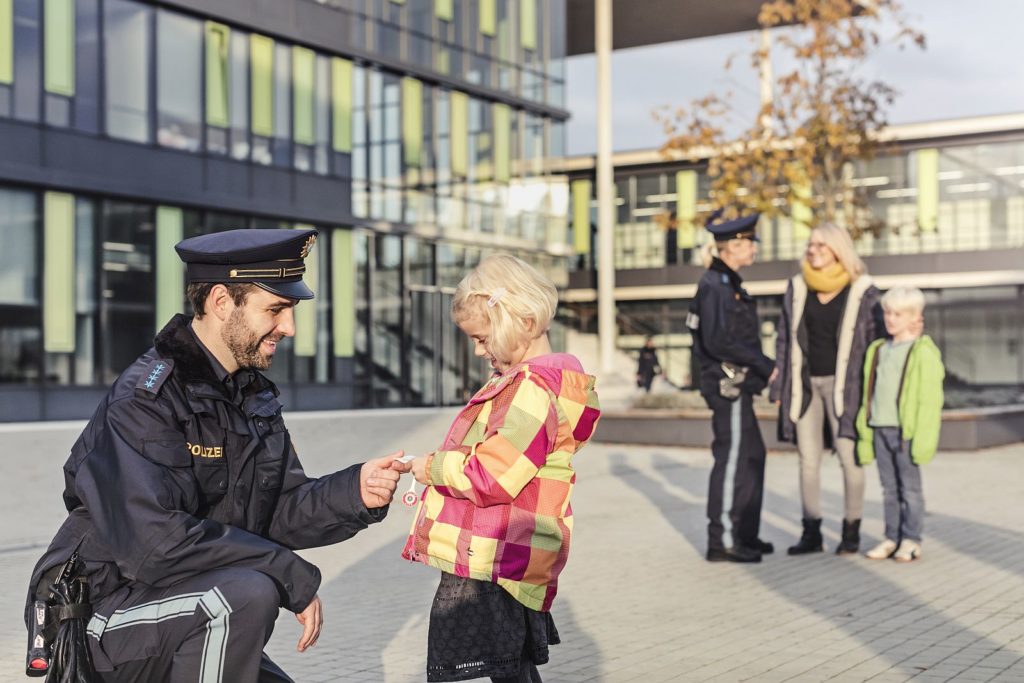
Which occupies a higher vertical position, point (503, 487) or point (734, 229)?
point (734, 229)

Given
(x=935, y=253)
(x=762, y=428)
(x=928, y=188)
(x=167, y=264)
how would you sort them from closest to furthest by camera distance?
(x=762, y=428)
(x=167, y=264)
(x=935, y=253)
(x=928, y=188)

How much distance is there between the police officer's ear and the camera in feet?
10.8

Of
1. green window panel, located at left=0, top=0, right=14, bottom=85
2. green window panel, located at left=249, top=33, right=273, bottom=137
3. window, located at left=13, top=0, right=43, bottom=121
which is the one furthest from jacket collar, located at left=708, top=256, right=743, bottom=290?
green window panel, located at left=249, top=33, right=273, bottom=137

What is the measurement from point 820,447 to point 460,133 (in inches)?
1018

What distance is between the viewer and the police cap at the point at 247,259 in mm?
3232

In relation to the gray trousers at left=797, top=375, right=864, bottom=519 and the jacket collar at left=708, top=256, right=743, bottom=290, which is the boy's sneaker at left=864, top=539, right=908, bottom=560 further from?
the jacket collar at left=708, top=256, right=743, bottom=290

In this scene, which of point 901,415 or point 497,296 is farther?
point 901,415

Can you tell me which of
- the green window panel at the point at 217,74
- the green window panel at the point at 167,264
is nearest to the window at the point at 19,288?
the green window panel at the point at 167,264

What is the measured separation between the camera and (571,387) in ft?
11.8

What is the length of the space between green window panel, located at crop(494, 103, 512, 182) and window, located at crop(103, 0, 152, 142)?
38.4 feet

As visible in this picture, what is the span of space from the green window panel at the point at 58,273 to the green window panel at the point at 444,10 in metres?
12.1

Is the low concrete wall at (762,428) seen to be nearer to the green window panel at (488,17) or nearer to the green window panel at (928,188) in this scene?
the green window panel at (488,17)

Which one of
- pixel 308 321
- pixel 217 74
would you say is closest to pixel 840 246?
pixel 217 74

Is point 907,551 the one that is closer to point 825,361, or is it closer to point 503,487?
point 825,361
